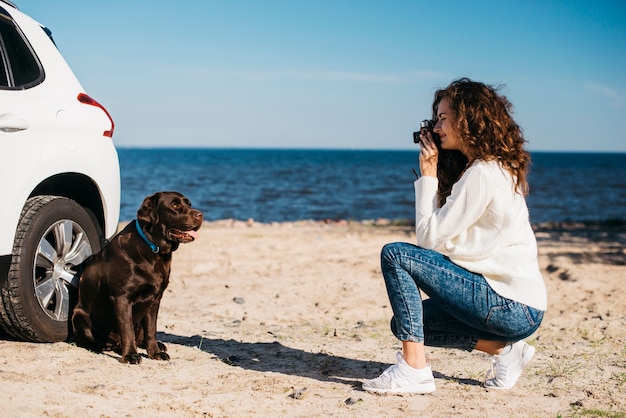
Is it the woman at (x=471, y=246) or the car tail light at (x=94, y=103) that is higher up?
the car tail light at (x=94, y=103)

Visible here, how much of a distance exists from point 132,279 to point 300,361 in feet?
4.15

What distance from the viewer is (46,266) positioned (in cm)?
448

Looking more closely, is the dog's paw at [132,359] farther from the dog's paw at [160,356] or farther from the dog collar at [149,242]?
the dog collar at [149,242]

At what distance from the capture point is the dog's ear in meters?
4.30

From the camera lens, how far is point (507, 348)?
398 cm

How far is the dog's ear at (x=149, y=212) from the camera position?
4.30m

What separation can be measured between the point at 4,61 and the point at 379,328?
142 inches

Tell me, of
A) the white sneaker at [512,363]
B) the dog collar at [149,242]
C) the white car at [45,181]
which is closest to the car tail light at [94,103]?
the white car at [45,181]

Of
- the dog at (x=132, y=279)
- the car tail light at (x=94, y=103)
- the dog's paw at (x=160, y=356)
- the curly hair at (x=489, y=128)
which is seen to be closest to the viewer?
the curly hair at (x=489, y=128)

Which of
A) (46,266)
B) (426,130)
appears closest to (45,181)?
(46,266)

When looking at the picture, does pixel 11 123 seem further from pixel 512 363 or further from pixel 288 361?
pixel 512 363

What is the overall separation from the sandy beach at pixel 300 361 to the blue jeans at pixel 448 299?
1.30ft

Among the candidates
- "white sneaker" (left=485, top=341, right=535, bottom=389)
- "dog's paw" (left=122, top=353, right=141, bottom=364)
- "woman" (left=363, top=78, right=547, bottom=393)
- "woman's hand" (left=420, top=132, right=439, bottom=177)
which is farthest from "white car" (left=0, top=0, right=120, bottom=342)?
"white sneaker" (left=485, top=341, right=535, bottom=389)

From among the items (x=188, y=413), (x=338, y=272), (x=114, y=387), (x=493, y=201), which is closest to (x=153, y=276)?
(x=114, y=387)
